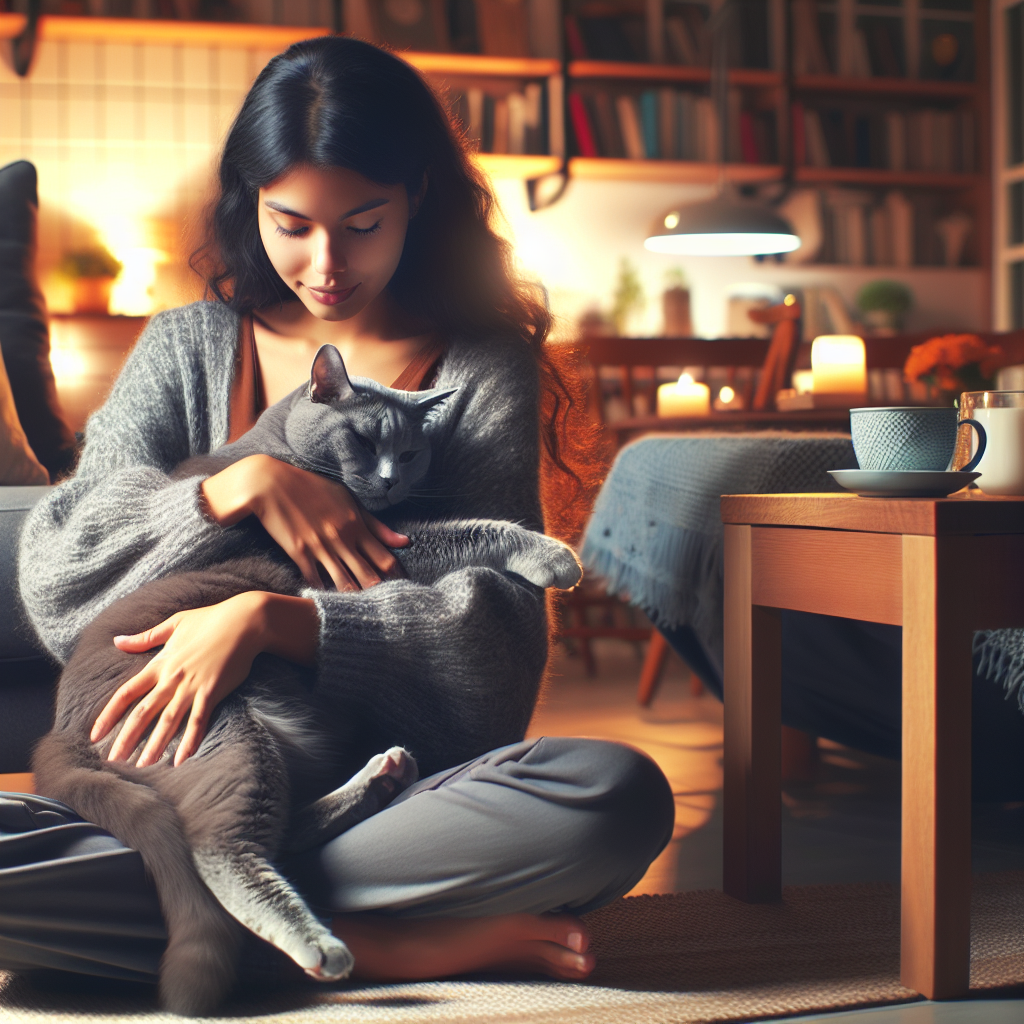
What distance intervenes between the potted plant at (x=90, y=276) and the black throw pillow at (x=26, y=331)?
1.64 m

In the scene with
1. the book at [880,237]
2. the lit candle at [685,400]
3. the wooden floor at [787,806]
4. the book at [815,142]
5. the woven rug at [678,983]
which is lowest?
the wooden floor at [787,806]

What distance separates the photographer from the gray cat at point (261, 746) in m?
0.77

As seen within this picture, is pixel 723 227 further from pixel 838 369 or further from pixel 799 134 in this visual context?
pixel 799 134

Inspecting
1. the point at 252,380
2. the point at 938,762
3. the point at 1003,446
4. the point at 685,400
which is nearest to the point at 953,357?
the point at 685,400

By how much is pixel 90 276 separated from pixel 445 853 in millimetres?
2804

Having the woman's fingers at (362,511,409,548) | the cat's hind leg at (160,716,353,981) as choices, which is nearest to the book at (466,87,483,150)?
the woman's fingers at (362,511,409,548)

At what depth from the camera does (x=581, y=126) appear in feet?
11.7

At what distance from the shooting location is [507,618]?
0.95m

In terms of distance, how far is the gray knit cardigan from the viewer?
2.97 feet

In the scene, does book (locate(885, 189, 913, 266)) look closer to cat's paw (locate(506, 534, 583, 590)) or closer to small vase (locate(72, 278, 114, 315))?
small vase (locate(72, 278, 114, 315))

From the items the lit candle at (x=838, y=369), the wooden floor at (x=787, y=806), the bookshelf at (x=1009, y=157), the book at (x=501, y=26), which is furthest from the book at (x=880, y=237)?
the wooden floor at (x=787, y=806)

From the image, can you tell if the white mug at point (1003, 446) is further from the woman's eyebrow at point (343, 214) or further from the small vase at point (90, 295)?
the small vase at point (90, 295)

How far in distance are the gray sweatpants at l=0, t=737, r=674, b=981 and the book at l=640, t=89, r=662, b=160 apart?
3.11 metres

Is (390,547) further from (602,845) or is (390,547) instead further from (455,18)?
(455,18)
